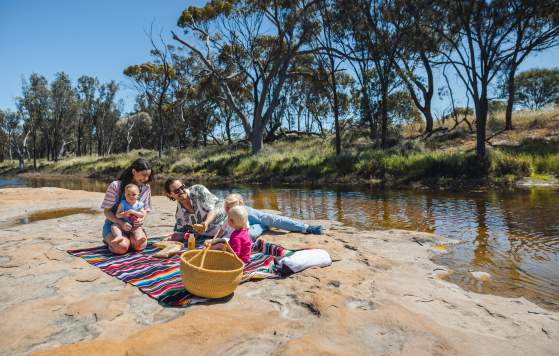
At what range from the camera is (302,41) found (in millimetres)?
19234

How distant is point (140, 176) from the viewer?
481 cm

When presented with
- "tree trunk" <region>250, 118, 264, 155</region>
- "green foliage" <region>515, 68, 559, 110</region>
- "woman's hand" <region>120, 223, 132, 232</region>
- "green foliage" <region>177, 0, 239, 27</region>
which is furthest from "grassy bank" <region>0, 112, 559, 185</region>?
"green foliage" <region>515, 68, 559, 110</region>

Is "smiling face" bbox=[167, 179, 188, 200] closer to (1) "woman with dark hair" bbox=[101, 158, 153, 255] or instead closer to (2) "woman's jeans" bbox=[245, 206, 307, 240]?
(1) "woman with dark hair" bbox=[101, 158, 153, 255]

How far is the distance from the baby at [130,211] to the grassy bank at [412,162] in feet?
35.2

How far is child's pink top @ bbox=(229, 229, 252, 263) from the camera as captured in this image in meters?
3.95

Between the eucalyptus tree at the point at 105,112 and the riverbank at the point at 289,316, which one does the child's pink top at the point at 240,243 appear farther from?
the eucalyptus tree at the point at 105,112

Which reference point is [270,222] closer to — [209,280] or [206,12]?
[209,280]

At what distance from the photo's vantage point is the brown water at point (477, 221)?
3848mm

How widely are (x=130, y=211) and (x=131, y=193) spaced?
0.22 metres

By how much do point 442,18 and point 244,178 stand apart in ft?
35.6

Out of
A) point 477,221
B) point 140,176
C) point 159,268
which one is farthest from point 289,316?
point 477,221

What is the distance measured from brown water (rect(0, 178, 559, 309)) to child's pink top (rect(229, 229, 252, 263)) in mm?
2117

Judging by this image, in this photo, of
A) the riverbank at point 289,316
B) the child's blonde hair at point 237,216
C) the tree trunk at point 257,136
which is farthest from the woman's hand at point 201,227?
the tree trunk at point 257,136

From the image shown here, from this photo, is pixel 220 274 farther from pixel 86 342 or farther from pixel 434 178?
pixel 434 178
